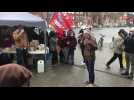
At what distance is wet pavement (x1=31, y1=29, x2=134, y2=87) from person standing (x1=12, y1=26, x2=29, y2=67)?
1.62 ft

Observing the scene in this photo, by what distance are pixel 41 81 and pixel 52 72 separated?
1594 millimetres

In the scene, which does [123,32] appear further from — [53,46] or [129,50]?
[53,46]

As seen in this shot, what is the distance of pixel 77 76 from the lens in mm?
8742

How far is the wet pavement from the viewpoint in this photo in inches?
300

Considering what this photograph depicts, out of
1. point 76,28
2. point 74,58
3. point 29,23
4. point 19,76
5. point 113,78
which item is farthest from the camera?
point 74,58

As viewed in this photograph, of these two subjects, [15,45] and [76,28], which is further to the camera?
[76,28]

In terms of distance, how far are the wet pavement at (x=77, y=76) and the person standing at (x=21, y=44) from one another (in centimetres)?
49

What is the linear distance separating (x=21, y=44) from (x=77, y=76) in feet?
5.03

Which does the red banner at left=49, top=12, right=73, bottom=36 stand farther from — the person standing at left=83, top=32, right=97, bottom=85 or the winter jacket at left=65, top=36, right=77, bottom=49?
the person standing at left=83, top=32, right=97, bottom=85

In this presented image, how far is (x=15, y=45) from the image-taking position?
29.9ft

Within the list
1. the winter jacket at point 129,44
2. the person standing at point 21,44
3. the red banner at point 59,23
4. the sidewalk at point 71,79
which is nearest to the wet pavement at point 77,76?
the sidewalk at point 71,79

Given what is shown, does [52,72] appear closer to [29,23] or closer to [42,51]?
[42,51]

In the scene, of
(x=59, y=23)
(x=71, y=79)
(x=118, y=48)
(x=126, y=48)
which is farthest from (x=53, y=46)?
(x=126, y=48)
